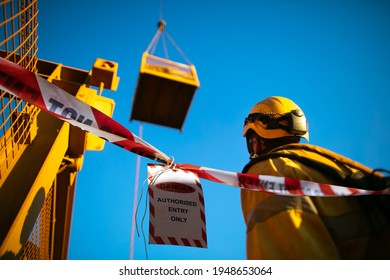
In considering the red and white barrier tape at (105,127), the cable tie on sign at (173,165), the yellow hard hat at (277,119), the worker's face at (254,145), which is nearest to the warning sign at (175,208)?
the cable tie on sign at (173,165)

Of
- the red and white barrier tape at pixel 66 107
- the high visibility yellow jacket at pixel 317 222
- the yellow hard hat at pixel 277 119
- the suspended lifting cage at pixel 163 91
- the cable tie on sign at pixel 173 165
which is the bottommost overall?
the high visibility yellow jacket at pixel 317 222

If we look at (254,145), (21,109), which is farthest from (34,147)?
(254,145)

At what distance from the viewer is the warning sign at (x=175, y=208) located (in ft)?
8.46

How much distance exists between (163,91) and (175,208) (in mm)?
1656

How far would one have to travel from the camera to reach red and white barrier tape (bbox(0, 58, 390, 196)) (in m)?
2.31

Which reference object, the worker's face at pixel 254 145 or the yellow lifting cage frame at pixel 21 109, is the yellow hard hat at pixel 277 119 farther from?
the yellow lifting cage frame at pixel 21 109

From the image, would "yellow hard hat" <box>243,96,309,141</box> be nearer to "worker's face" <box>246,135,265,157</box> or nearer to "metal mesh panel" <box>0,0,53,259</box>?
"worker's face" <box>246,135,265,157</box>

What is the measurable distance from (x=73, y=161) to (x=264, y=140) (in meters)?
2.89

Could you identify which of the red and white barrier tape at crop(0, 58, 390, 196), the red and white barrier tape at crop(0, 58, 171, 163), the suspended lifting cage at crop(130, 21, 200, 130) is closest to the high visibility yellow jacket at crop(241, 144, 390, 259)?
the red and white barrier tape at crop(0, 58, 390, 196)

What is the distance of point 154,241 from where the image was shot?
8.18 feet

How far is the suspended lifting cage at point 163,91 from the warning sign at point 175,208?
1163 millimetres
